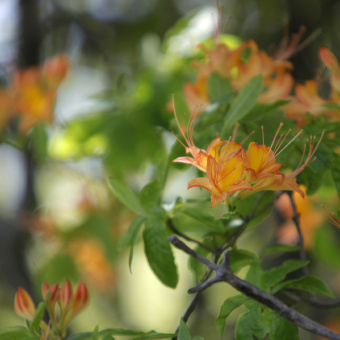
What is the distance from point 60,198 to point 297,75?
1.01 m

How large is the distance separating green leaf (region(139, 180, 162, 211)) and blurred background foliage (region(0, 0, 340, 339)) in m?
0.04

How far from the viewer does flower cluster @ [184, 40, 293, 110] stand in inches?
36.7

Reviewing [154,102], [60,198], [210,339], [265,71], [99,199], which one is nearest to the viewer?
[265,71]

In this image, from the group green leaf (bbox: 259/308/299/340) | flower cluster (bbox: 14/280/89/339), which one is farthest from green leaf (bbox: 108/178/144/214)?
green leaf (bbox: 259/308/299/340)

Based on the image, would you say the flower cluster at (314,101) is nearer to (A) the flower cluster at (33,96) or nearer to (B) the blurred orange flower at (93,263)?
(A) the flower cluster at (33,96)

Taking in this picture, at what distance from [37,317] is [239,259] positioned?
12.5 inches

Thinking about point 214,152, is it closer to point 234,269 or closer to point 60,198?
point 234,269

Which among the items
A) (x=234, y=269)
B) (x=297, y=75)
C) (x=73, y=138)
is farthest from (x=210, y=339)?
(x=234, y=269)

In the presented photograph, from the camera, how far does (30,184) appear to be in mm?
2152

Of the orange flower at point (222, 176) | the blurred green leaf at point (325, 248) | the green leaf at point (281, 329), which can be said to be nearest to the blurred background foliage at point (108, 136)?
the blurred green leaf at point (325, 248)

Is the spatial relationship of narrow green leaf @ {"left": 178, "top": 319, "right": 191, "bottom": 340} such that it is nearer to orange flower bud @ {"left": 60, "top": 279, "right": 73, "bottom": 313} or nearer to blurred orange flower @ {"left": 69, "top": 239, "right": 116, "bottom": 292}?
orange flower bud @ {"left": 60, "top": 279, "right": 73, "bottom": 313}

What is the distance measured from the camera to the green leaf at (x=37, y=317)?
74cm

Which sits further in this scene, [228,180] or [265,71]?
[265,71]

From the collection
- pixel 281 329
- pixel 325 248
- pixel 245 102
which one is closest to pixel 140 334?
pixel 281 329
